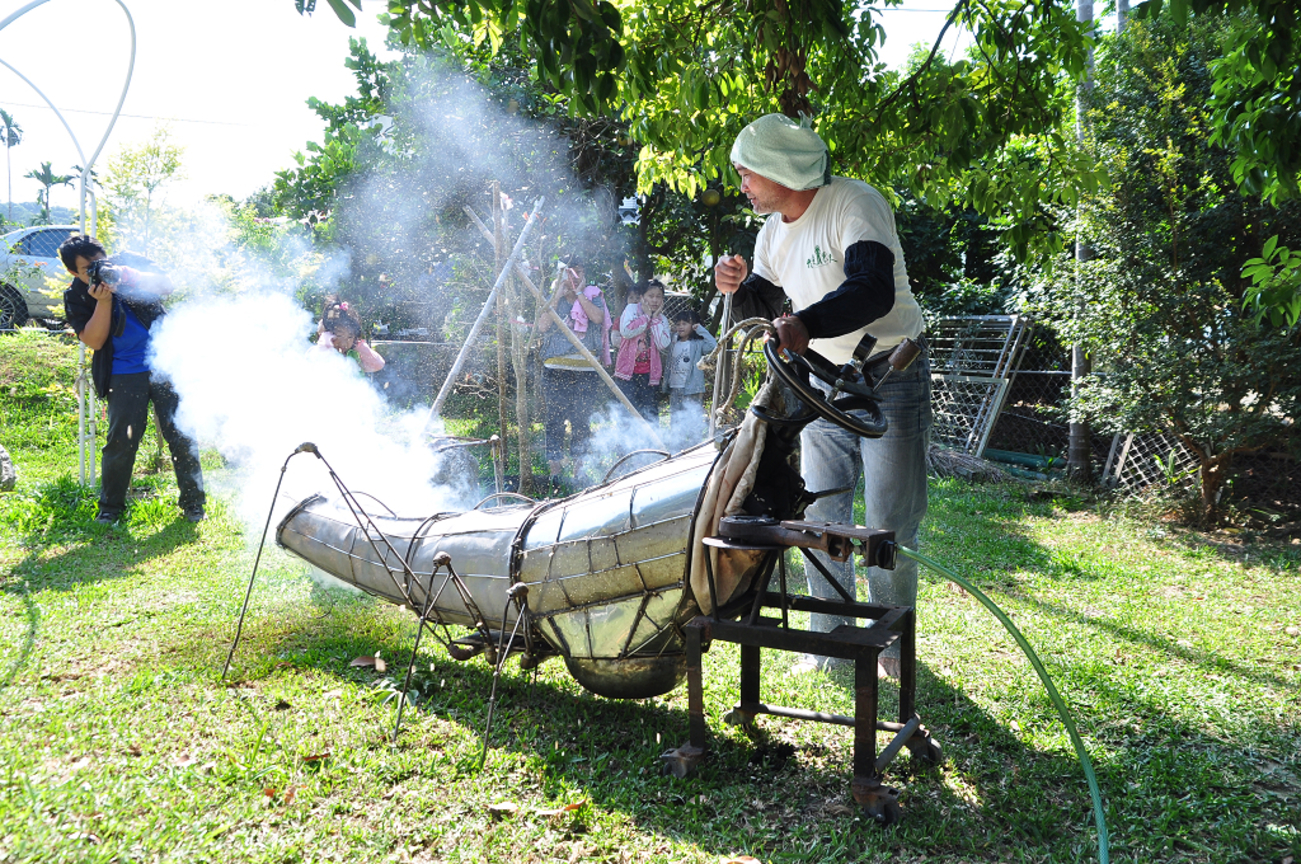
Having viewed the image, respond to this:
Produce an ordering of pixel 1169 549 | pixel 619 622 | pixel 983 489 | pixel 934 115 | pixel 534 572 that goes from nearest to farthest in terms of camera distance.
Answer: pixel 619 622
pixel 534 572
pixel 934 115
pixel 1169 549
pixel 983 489

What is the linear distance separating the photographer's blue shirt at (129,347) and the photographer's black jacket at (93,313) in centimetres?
3

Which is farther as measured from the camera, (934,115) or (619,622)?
(934,115)

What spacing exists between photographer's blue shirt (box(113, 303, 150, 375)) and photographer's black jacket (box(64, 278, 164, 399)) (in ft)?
0.10

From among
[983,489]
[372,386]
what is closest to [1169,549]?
[983,489]

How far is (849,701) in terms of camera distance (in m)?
3.26

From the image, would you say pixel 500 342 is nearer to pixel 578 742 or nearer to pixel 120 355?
pixel 120 355

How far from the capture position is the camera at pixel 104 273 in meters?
5.73

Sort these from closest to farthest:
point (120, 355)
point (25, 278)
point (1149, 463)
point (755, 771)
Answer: point (755, 771), point (120, 355), point (1149, 463), point (25, 278)

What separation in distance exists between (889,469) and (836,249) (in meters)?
0.89

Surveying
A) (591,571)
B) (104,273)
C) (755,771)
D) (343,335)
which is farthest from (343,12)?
(104,273)

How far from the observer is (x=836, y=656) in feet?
8.00

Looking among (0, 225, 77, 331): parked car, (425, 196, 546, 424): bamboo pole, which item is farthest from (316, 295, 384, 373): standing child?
(0, 225, 77, 331): parked car

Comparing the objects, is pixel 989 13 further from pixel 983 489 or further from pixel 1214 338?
pixel 983 489

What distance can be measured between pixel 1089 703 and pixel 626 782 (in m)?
1.94
